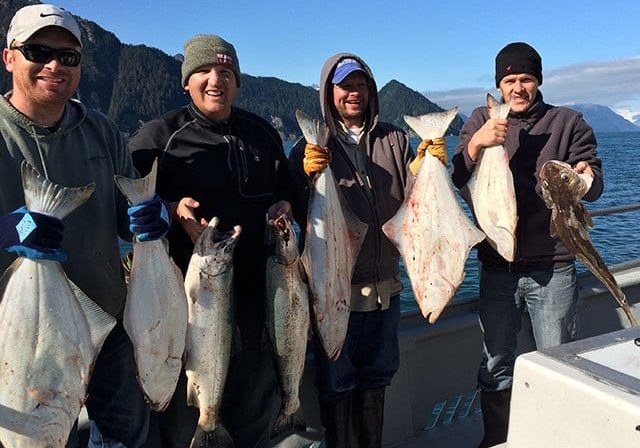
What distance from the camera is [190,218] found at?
2951mm

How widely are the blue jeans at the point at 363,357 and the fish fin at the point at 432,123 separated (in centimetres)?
109

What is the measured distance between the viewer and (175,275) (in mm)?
2801

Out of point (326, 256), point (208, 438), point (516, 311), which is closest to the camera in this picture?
point (208, 438)

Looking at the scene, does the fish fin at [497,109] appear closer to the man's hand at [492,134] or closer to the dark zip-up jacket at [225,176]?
the man's hand at [492,134]

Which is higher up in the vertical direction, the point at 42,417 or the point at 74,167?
the point at 74,167

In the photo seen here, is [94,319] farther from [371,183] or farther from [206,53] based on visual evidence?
[371,183]

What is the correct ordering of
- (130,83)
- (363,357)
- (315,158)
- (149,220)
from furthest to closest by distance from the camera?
1. (130,83)
2. (363,357)
3. (315,158)
4. (149,220)

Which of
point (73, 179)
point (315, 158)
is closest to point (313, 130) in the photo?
point (315, 158)

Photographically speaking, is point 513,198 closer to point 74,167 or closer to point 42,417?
point 74,167

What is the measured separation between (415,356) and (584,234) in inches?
62.5

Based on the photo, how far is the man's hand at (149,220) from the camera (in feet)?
8.62

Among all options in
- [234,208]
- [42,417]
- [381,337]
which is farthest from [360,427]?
[42,417]

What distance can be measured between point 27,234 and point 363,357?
2.18m

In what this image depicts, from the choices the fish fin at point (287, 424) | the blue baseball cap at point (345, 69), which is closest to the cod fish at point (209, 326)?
the fish fin at point (287, 424)
